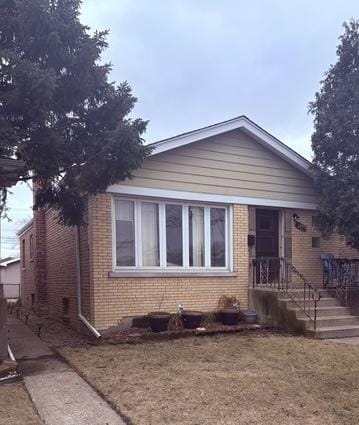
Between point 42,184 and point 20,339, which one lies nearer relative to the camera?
point 42,184

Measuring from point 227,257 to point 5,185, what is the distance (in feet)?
18.0

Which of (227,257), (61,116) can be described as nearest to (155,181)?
(227,257)

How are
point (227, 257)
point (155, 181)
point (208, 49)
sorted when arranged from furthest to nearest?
point (208, 49) < point (227, 257) < point (155, 181)

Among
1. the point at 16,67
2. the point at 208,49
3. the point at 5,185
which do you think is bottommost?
the point at 5,185

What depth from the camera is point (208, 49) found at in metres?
14.2

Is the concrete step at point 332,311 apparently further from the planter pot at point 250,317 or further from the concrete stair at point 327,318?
the planter pot at point 250,317

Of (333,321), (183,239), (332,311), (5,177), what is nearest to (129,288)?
(183,239)

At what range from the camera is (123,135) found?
6840 millimetres

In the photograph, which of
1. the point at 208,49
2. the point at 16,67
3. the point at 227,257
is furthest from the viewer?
the point at 208,49

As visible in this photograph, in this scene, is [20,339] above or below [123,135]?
below

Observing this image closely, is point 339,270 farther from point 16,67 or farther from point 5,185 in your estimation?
point 16,67

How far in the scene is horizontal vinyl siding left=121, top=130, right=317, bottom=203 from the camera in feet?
33.4

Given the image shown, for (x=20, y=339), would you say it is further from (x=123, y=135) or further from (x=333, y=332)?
(x=333, y=332)

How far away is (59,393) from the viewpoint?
17.7 feet
